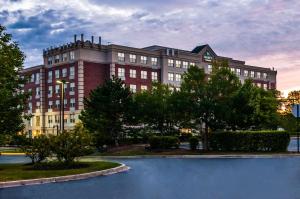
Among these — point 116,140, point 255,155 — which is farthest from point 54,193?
point 116,140

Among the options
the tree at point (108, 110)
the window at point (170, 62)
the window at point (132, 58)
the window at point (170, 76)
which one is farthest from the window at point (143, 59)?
the tree at point (108, 110)

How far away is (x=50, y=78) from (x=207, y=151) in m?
55.5

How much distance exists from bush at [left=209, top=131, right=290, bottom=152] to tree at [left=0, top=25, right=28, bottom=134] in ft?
70.1

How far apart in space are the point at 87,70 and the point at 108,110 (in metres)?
Answer: 34.9

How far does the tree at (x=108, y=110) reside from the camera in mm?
49656

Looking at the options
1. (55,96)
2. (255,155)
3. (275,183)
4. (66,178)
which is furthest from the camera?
(55,96)

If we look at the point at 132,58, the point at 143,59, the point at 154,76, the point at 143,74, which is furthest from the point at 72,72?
the point at 154,76

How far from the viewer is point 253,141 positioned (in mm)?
40469

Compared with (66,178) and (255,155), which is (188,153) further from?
(66,178)

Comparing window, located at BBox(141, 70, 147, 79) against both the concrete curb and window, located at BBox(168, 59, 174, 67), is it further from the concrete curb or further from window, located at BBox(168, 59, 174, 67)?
the concrete curb

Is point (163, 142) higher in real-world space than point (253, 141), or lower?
lower

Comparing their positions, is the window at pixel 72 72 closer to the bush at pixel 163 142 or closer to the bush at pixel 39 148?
the bush at pixel 163 142

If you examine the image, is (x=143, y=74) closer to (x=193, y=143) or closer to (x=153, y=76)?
(x=153, y=76)

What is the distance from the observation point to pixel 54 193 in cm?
1563
